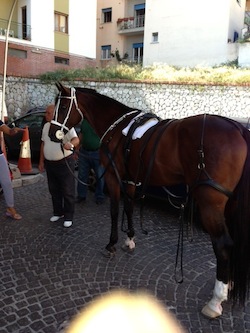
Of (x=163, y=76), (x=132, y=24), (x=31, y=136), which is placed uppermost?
(x=132, y=24)

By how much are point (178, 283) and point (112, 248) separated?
3.19 feet

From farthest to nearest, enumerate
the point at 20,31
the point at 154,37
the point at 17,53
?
the point at 154,37 → the point at 20,31 → the point at 17,53

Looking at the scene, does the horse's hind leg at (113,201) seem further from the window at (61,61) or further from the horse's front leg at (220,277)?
the window at (61,61)

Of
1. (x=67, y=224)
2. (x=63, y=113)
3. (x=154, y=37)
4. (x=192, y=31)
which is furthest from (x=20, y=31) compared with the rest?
(x=63, y=113)

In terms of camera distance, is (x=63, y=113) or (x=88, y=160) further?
(x=88, y=160)

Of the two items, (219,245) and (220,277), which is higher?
(219,245)

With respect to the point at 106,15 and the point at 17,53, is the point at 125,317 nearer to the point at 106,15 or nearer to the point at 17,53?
the point at 17,53

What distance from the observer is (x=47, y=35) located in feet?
78.9

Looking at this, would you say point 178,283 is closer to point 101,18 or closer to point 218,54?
point 218,54

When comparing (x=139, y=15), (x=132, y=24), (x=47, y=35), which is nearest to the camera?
(x=47, y=35)

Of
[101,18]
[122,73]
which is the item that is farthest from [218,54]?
[101,18]

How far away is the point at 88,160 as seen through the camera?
621 centimetres

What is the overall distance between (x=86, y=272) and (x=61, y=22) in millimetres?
25523

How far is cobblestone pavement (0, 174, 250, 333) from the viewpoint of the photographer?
291cm
